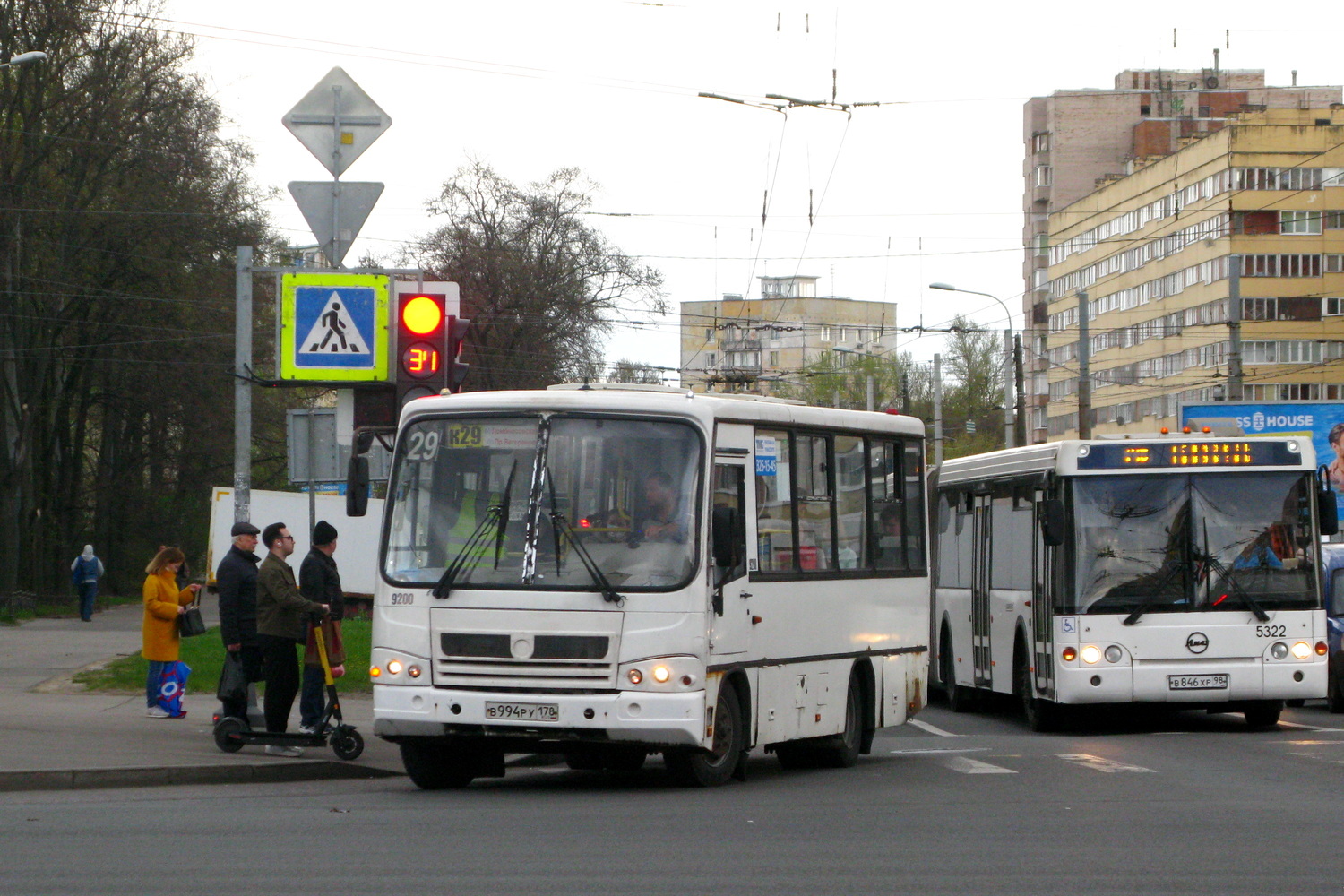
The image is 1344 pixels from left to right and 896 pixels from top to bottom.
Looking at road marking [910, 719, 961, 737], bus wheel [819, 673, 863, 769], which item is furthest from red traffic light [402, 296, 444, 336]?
road marking [910, 719, 961, 737]

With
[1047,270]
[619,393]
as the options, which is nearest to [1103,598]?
[619,393]

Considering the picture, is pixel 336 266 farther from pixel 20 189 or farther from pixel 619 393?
pixel 20 189

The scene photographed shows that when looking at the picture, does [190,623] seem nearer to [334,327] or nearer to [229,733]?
[229,733]

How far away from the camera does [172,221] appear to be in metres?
Result: 43.7

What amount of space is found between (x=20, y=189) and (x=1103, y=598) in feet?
98.8

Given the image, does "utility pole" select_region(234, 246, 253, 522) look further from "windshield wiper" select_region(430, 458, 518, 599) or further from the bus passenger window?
the bus passenger window

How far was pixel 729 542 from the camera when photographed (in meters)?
12.3

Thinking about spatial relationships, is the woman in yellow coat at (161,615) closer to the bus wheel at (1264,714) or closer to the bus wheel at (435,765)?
the bus wheel at (435,765)

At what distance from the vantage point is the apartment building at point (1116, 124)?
98375 mm

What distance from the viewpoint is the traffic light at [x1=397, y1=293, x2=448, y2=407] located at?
14.5 metres

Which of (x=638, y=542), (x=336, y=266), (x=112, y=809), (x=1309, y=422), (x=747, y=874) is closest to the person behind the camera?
(x=747, y=874)

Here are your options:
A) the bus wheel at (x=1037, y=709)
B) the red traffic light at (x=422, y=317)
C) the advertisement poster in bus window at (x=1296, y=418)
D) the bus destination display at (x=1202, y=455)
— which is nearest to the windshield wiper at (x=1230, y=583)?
the bus destination display at (x=1202, y=455)

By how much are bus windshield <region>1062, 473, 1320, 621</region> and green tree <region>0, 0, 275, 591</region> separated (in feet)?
94.9

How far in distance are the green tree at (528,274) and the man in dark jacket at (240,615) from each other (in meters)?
48.9
